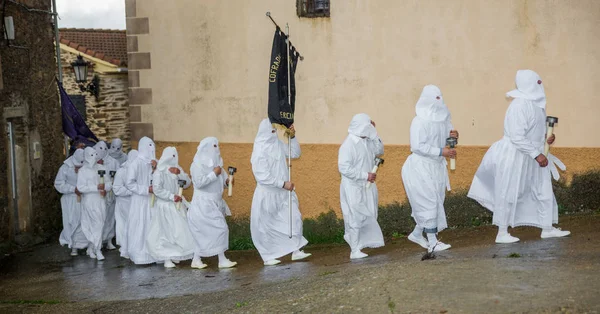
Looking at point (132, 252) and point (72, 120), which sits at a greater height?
point (72, 120)

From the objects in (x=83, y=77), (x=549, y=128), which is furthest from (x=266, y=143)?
(x=83, y=77)

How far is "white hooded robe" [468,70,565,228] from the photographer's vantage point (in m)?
10.5

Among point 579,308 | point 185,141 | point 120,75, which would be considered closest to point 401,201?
point 185,141

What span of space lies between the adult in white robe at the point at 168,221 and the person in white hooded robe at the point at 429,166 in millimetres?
3421

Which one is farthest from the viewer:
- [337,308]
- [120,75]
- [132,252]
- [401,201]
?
[120,75]

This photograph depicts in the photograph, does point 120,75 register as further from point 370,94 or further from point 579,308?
point 579,308

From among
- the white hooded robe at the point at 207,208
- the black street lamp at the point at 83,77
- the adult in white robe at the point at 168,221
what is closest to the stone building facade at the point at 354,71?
the adult in white robe at the point at 168,221

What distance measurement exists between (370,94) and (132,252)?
4.45 meters

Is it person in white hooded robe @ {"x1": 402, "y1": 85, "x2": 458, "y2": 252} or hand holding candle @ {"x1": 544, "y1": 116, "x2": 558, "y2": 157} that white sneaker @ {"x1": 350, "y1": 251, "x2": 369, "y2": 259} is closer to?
person in white hooded robe @ {"x1": 402, "y1": 85, "x2": 458, "y2": 252}

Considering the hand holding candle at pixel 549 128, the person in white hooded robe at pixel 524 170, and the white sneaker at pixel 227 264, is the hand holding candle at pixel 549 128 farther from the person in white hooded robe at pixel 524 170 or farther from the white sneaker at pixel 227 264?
the white sneaker at pixel 227 264

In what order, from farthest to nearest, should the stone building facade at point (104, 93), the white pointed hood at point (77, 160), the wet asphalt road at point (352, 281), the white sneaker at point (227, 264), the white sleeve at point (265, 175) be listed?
the stone building facade at point (104, 93), the white pointed hood at point (77, 160), the white sneaker at point (227, 264), the white sleeve at point (265, 175), the wet asphalt road at point (352, 281)

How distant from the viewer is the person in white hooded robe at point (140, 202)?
43.1 feet

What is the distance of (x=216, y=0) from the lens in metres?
15.4

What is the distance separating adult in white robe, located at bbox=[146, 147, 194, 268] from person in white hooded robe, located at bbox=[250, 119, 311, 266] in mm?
1352
